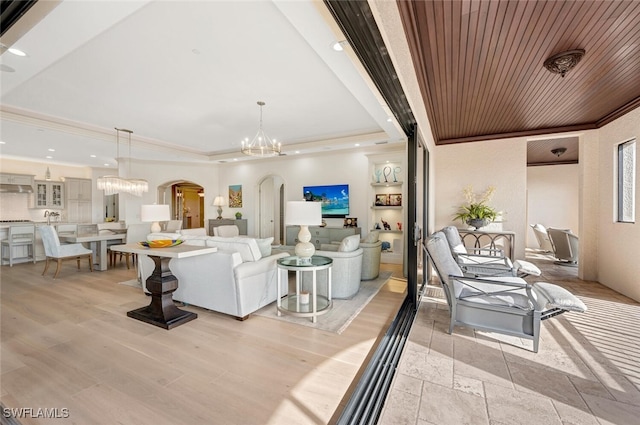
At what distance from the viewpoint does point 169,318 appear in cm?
299

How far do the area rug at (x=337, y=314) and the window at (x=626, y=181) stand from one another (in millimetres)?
3828

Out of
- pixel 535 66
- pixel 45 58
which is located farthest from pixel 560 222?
pixel 45 58

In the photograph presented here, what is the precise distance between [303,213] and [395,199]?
3.43 meters

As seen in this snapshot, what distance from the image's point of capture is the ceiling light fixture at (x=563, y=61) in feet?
8.03

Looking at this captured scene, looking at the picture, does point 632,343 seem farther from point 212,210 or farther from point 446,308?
point 212,210

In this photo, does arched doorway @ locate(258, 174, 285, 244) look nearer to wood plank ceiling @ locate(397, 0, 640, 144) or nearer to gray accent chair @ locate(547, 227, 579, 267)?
wood plank ceiling @ locate(397, 0, 640, 144)

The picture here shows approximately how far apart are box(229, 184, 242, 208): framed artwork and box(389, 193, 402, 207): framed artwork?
4589 millimetres

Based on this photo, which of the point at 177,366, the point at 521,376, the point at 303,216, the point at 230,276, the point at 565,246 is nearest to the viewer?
the point at 521,376

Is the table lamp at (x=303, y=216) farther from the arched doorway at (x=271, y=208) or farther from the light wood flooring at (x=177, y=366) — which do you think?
the arched doorway at (x=271, y=208)

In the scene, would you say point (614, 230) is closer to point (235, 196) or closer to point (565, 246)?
point (565, 246)

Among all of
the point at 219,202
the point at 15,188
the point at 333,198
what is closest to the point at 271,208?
the point at 219,202

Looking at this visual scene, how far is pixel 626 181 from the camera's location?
3.92m

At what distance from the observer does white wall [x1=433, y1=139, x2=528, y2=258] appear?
505cm

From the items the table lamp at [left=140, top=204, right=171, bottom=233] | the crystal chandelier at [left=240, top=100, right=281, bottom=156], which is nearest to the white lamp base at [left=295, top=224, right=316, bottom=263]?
the crystal chandelier at [left=240, top=100, right=281, bottom=156]
